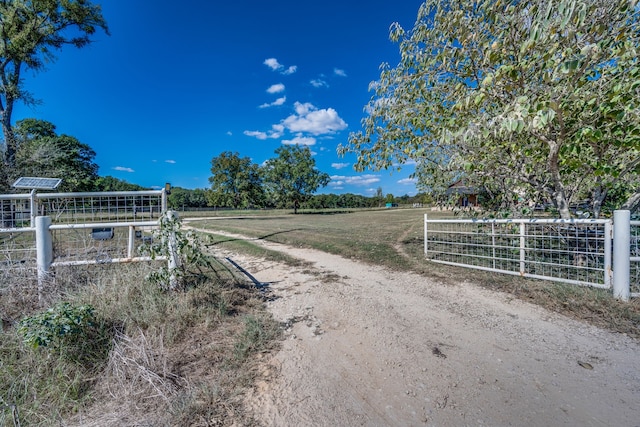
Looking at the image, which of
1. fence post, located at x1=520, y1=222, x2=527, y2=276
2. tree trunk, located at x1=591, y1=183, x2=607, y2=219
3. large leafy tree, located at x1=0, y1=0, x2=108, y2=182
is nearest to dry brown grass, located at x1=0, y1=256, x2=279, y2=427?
fence post, located at x1=520, y1=222, x2=527, y2=276

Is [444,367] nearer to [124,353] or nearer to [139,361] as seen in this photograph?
[139,361]

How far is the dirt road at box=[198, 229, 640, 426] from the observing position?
1.77 m

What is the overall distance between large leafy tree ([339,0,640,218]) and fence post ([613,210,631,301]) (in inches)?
33.2

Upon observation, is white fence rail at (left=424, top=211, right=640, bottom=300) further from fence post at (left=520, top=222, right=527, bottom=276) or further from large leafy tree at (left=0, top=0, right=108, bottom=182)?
large leafy tree at (left=0, top=0, right=108, bottom=182)

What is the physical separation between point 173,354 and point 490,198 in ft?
25.3

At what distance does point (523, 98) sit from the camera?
2.79 m

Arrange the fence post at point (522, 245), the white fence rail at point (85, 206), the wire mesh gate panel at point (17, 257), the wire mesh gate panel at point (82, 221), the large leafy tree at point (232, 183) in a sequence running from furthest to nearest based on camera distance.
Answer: the large leafy tree at point (232, 183) → the fence post at point (522, 245) → the white fence rail at point (85, 206) → the wire mesh gate panel at point (82, 221) → the wire mesh gate panel at point (17, 257)

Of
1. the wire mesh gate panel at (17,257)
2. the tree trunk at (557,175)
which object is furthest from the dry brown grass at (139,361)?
the tree trunk at (557,175)

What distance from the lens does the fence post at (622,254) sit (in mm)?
3340

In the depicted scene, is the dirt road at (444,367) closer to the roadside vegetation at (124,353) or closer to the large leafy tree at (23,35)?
the roadside vegetation at (124,353)

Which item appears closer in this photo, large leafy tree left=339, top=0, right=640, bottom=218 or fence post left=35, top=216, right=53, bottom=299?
large leafy tree left=339, top=0, right=640, bottom=218

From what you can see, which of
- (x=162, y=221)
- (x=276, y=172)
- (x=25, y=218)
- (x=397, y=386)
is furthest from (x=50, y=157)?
(x=276, y=172)

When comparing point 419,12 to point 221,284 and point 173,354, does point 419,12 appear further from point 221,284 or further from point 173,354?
point 173,354

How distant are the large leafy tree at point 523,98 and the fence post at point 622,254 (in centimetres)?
84
